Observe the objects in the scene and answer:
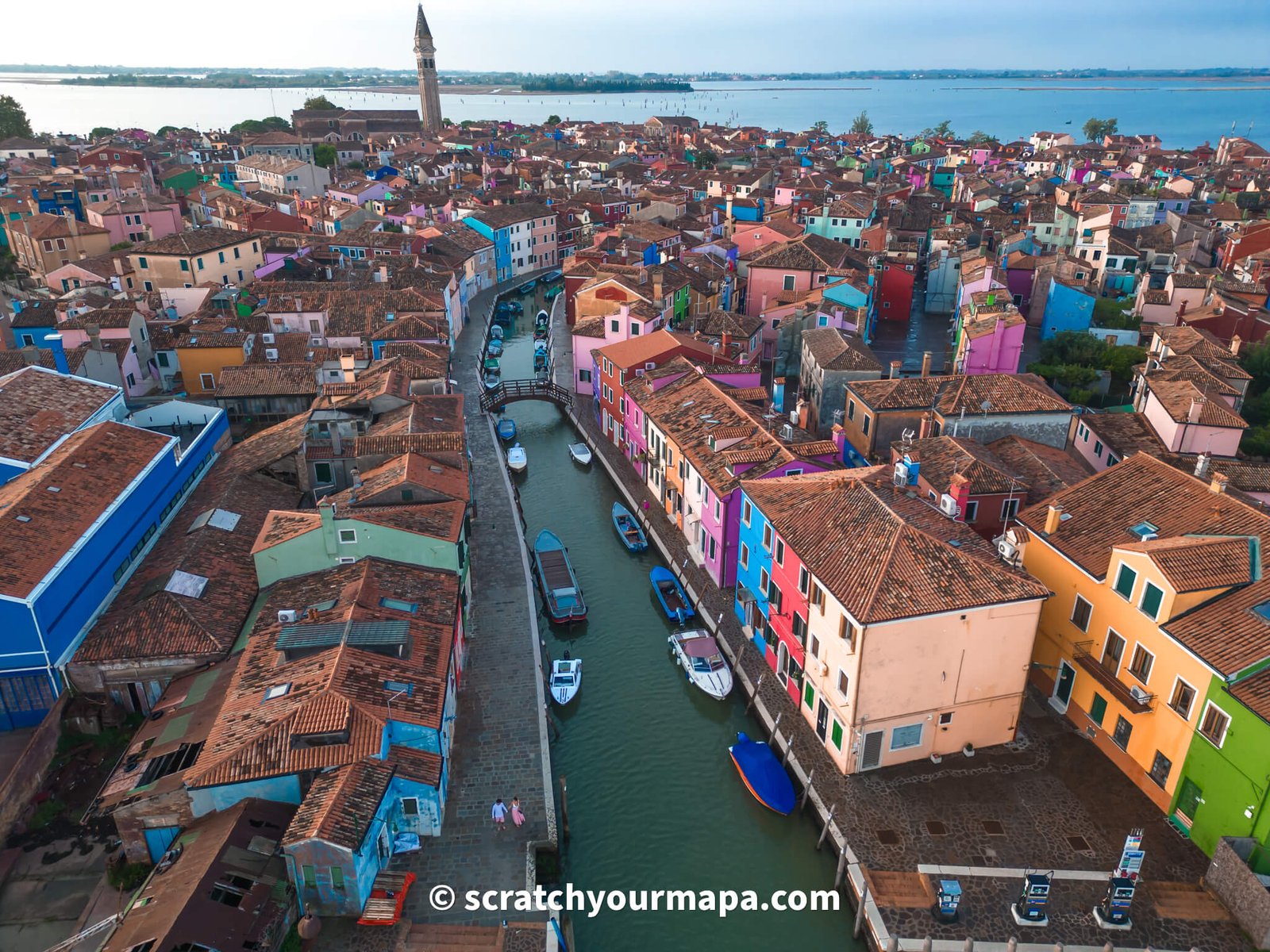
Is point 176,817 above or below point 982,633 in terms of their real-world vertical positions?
below

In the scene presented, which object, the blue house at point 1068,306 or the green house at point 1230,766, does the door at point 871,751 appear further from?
the blue house at point 1068,306

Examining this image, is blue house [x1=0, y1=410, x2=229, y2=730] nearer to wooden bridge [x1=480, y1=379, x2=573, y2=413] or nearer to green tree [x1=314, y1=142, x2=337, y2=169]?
wooden bridge [x1=480, y1=379, x2=573, y2=413]

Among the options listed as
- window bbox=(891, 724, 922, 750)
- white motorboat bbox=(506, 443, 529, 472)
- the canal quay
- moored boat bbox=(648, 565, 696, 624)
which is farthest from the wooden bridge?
window bbox=(891, 724, 922, 750)

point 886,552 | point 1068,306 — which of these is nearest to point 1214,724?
point 886,552

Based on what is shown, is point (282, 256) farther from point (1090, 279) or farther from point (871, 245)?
point (1090, 279)

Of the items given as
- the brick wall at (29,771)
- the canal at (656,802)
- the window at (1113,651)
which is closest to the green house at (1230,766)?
the window at (1113,651)

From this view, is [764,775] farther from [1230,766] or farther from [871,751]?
[1230,766]

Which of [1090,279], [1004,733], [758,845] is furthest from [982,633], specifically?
[1090,279]
